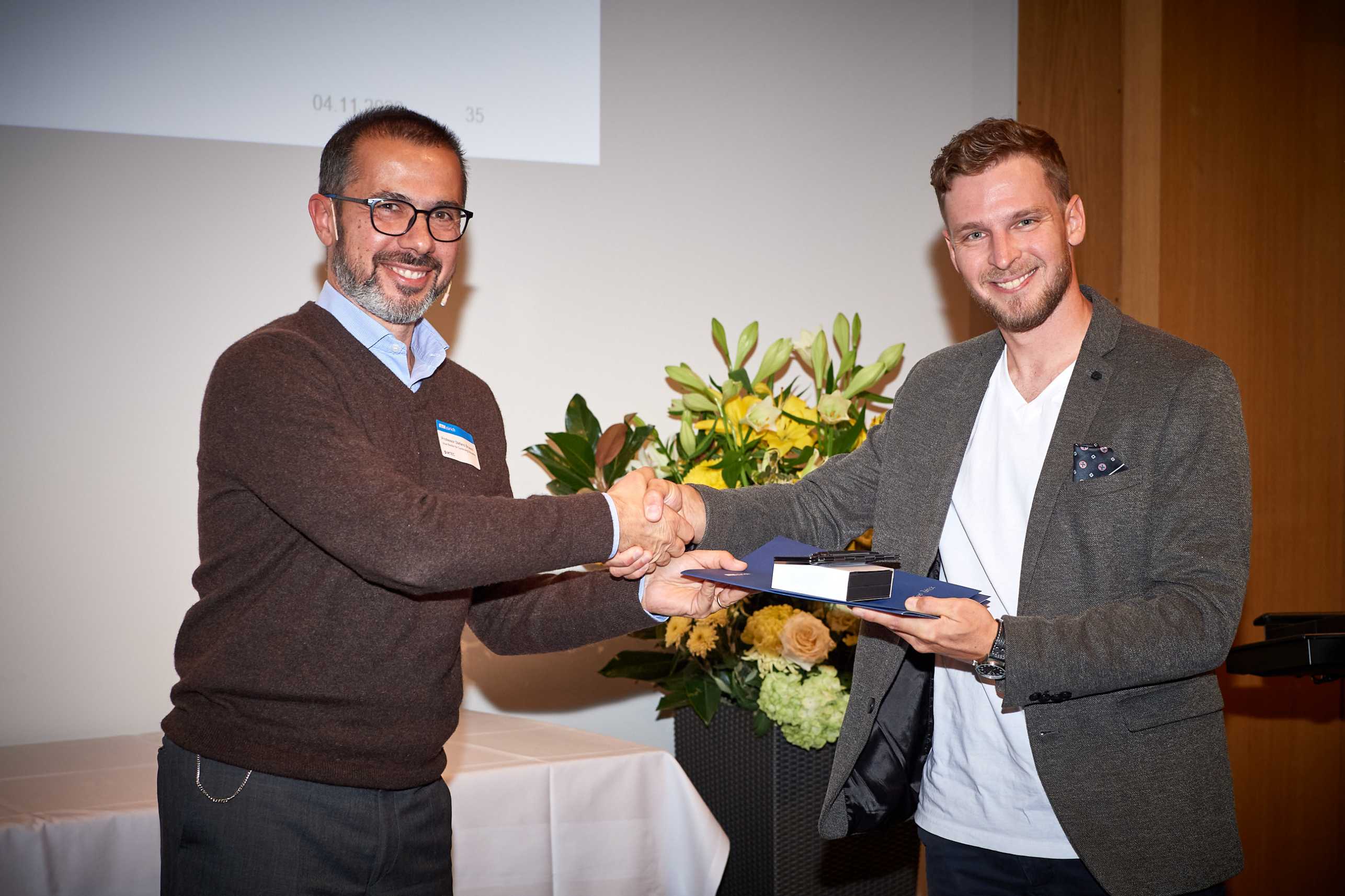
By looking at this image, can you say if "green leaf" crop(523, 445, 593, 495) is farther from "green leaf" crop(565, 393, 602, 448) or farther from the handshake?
the handshake

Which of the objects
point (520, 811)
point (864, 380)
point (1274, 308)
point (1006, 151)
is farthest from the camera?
point (1274, 308)

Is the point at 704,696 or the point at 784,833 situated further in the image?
the point at 704,696

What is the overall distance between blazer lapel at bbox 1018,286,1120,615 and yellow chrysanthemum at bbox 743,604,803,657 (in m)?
0.81

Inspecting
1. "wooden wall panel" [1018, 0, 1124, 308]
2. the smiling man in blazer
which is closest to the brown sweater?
the smiling man in blazer

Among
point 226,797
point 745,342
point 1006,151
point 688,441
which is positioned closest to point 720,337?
point 745,342

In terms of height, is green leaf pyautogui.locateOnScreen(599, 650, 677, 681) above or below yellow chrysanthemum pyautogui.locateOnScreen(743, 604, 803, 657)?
below

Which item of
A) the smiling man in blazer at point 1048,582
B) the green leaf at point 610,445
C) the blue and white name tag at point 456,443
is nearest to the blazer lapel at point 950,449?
the smiling man in blazer at point 1048,582

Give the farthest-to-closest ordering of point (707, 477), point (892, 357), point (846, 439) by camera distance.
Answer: point (892, 357) → point (846, 439) → point (707, 477)

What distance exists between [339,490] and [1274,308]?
2.85 meters

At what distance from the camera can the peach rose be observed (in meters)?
2.37

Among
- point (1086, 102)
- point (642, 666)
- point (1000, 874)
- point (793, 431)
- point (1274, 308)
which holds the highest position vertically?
point (1086, 102)

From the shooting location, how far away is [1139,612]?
5.06 feet

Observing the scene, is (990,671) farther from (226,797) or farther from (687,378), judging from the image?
(687,378)

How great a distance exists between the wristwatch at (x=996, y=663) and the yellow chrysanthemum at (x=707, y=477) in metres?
1.04
